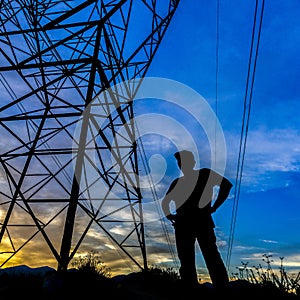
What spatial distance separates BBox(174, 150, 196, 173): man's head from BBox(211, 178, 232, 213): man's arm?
59 centimetres

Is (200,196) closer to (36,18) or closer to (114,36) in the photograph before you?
(114,36)

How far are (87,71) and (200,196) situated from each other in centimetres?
518

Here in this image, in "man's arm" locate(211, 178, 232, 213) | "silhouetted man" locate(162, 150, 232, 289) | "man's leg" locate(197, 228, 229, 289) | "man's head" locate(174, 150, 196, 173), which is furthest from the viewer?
"man's head" locate(174, 150, 196, 173)

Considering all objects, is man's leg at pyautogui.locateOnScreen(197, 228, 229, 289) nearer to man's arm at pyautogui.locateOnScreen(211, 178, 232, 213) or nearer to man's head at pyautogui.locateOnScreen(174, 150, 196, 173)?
man's arm at pyautogui.locateOnScreen(211, 178, 232, 213)

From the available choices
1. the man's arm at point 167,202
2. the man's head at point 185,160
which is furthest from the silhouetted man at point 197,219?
the man's arm at point 167,202

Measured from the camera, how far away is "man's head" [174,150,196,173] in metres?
4.47

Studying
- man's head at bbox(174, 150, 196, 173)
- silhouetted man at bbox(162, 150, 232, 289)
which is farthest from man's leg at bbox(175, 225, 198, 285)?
man's head at bbox(174, 150, 196, 173)

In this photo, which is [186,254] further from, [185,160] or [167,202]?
[185,160]

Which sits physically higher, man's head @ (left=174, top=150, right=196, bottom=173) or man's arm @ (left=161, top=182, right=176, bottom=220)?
man's head @ (left=174, top=150, right=196, bottom=173)

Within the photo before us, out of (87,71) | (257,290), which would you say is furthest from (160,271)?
(87,71)

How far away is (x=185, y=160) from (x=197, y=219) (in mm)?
950

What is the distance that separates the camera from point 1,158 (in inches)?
271

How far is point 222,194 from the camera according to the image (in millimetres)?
4148

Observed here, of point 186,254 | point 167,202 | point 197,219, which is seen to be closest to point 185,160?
point 167,202
